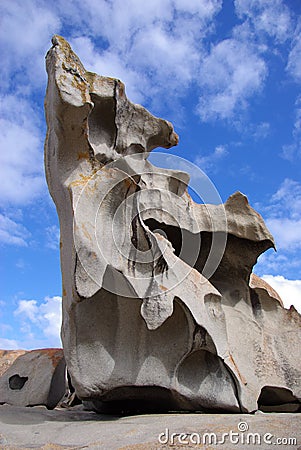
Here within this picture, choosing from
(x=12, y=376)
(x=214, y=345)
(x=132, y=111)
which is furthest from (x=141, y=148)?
(x=12, y=376)

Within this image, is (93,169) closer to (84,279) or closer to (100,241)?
(100,241)

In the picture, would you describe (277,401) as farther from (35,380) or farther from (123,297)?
(35,380)

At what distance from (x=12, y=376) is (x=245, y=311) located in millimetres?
4001

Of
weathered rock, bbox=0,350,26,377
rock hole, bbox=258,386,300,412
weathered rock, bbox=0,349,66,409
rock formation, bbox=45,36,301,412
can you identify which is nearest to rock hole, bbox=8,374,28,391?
weathered rock, bbox=0,349,66,409

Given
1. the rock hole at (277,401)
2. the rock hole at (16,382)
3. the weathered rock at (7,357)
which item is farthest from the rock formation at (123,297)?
the weathered rock at (7,357)

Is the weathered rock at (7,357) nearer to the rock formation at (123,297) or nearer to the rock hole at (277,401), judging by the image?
the rock formation at (123,297)

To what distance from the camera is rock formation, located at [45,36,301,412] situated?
435 cm

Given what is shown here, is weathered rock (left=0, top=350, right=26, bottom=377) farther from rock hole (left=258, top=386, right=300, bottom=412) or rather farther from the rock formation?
rock hole (left=258, top=386, right=300, bottom=412)

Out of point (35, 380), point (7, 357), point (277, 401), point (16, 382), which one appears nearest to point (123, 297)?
point (277, 401)

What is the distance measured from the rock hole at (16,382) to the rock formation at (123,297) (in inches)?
101

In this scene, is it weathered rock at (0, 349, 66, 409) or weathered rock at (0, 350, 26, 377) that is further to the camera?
weathered rock at (0, 350, 26, 377)

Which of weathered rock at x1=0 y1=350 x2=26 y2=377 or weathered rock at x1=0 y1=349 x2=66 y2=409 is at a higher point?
weathered rock at x1=0 y1=350 x2=26 y2=377

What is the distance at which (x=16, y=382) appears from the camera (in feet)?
23.8

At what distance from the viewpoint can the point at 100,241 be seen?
4.43m
